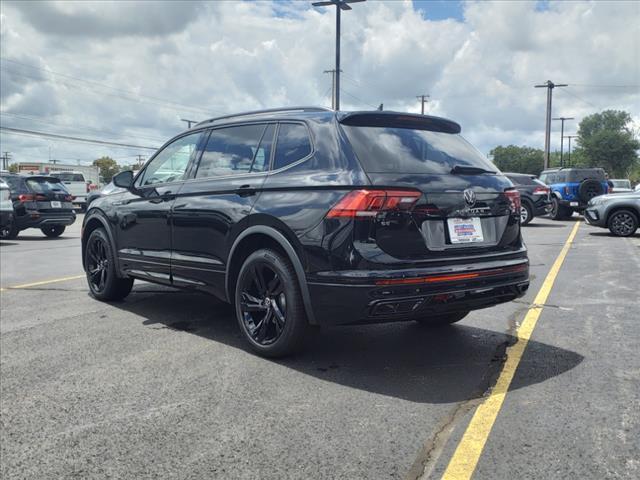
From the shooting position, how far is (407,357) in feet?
14.2

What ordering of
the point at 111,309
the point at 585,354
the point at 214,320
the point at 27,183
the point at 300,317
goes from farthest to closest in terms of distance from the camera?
1. the point at 27,183
2. the point at 111,309
3. the point at 214,320
4. the point at 585,354
5. the point at 300,317

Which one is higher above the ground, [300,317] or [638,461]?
Result: [300,317]

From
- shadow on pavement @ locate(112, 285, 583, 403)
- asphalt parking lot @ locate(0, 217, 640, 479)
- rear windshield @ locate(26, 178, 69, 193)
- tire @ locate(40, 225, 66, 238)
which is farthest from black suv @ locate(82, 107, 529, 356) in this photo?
tire @ locate(40, 225, 66, 238)

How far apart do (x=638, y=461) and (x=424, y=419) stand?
1008mm

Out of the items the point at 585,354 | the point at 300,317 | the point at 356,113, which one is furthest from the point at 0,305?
the point at 585,354

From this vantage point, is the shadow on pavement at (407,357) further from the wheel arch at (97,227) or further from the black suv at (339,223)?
the wheel arch at (97,227)

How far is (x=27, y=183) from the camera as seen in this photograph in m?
15.2

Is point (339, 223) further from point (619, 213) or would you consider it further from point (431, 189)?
point (619, 213)

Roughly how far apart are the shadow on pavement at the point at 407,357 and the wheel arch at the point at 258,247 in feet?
1.54

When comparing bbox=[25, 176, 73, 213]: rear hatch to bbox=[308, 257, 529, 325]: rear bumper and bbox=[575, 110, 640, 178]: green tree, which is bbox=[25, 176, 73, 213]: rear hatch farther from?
bbox=[575, 110, 640, 178]: green tree

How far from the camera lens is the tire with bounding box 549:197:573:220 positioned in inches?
817

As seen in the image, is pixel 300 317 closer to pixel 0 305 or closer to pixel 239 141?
pixel 239 141

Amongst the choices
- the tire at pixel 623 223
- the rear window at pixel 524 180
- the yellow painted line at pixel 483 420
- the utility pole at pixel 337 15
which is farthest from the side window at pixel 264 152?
the utility pole at pixel 337 15

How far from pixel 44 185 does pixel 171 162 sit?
37.2ft
